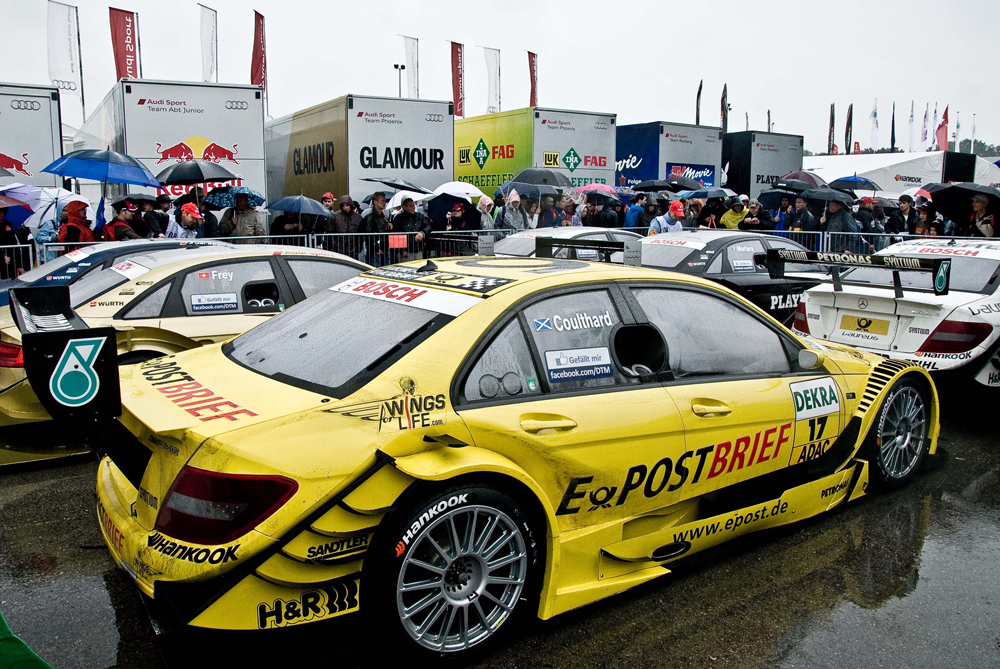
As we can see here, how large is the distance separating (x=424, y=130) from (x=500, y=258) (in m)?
10.9

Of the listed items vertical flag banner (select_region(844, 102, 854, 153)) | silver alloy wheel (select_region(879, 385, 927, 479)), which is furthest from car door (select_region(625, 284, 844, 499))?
vertical flag banner (select_region(844, 102, 854, 153))

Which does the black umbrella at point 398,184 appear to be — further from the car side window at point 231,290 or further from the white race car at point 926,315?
the white race car at point 926,315

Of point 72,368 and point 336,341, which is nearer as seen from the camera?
point 72,368

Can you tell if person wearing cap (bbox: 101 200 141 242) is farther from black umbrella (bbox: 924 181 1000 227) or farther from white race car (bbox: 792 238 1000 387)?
black umbrella (bbox: 924 181 1000 227)

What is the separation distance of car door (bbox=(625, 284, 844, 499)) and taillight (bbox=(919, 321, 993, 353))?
8.09 ft

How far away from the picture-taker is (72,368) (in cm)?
260

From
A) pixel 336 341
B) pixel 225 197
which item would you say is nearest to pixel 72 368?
pixel 336 341

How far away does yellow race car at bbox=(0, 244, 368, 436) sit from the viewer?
555 centimetres

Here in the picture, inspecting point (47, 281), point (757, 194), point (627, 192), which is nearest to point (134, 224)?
point (47, 281)

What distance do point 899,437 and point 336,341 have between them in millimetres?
3414

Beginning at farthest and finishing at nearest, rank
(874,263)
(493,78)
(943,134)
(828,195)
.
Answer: (943,134) < (493,78) < (828,195) < (874,263)

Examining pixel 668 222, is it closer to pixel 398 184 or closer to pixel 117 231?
pixel 398 184

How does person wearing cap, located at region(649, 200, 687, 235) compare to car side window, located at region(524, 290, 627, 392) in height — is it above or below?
above

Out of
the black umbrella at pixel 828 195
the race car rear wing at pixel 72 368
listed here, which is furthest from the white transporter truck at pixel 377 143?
the race car rear wing at pixel 72 368
